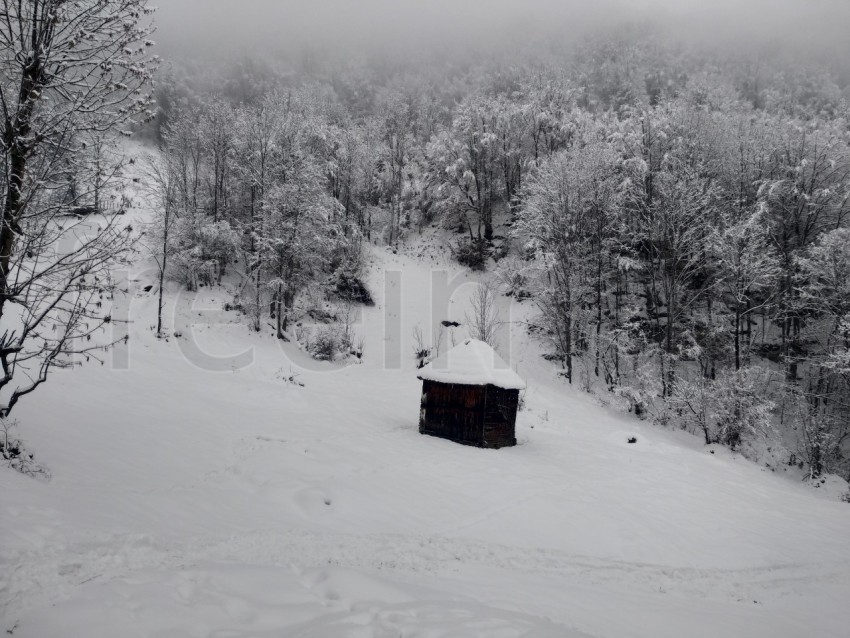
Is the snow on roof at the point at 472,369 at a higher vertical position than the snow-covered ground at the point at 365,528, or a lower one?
higher

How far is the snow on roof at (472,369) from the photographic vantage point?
14.0 m

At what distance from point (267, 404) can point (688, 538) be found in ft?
43.7

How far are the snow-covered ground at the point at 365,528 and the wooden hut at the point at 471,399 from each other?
760 millimetres

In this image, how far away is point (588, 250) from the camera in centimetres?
2597

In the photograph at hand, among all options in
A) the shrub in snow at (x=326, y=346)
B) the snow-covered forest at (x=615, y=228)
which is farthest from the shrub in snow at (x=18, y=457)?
the snow-covered forest at (x=615, y=228)

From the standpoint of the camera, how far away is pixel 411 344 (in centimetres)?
2694

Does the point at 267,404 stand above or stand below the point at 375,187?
below

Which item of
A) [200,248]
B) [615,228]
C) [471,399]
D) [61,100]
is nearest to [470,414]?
[471,399]

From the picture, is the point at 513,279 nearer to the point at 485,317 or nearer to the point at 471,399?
the point at 485,317

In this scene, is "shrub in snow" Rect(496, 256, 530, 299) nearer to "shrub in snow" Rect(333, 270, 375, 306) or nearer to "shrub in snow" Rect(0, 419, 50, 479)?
"shrub in snow" Rect(333, 270, 375, 306)

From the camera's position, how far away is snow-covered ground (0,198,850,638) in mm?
4676

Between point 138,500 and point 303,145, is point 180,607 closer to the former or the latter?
point 138,500

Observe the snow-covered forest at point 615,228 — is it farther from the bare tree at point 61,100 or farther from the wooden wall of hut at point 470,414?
the bare tree at point 61,100

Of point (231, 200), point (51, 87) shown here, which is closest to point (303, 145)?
point (231, 200)
